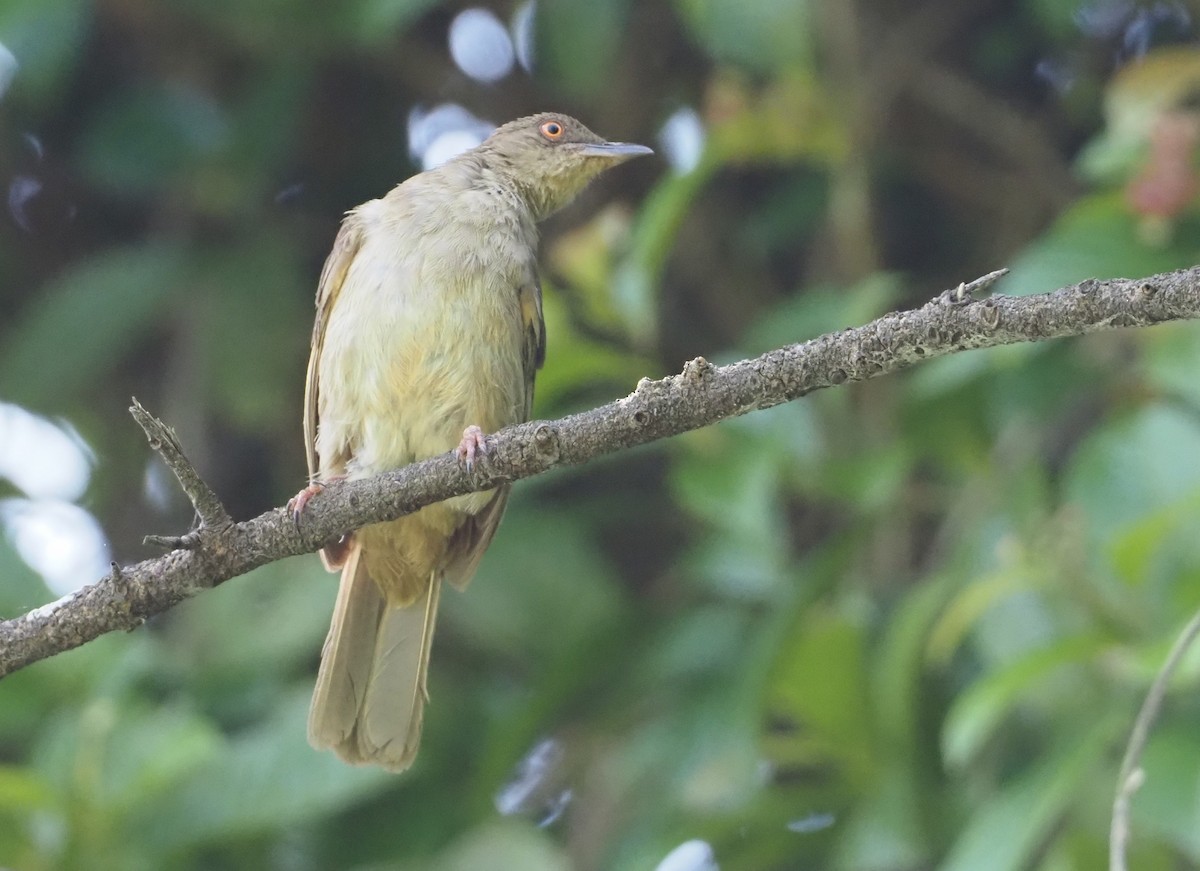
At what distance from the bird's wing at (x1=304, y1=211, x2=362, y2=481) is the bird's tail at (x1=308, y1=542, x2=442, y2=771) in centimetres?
37

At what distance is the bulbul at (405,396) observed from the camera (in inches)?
Answer: 167

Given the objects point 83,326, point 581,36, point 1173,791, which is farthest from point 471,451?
point 83,326

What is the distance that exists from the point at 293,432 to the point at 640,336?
1894 millimetres

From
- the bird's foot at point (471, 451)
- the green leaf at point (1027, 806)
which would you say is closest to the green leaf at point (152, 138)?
the bird's foot at point (471, 451)

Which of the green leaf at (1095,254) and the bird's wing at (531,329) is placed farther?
the bird's wing at (531,329)

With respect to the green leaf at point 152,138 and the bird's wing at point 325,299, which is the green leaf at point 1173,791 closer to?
the bird's wing at point 325,299

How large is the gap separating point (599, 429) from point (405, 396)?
4.84ft

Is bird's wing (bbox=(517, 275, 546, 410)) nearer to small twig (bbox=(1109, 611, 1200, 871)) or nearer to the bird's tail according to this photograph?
the bird's tail

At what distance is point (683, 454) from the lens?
16.2 feet

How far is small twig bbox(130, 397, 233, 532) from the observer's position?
276 centimetres

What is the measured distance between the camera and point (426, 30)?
6324mm

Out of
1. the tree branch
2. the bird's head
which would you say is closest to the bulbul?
the bird's head

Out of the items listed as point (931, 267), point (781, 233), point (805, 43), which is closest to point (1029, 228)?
point (931, 267)

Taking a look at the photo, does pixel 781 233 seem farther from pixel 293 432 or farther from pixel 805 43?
pixel 293 432
